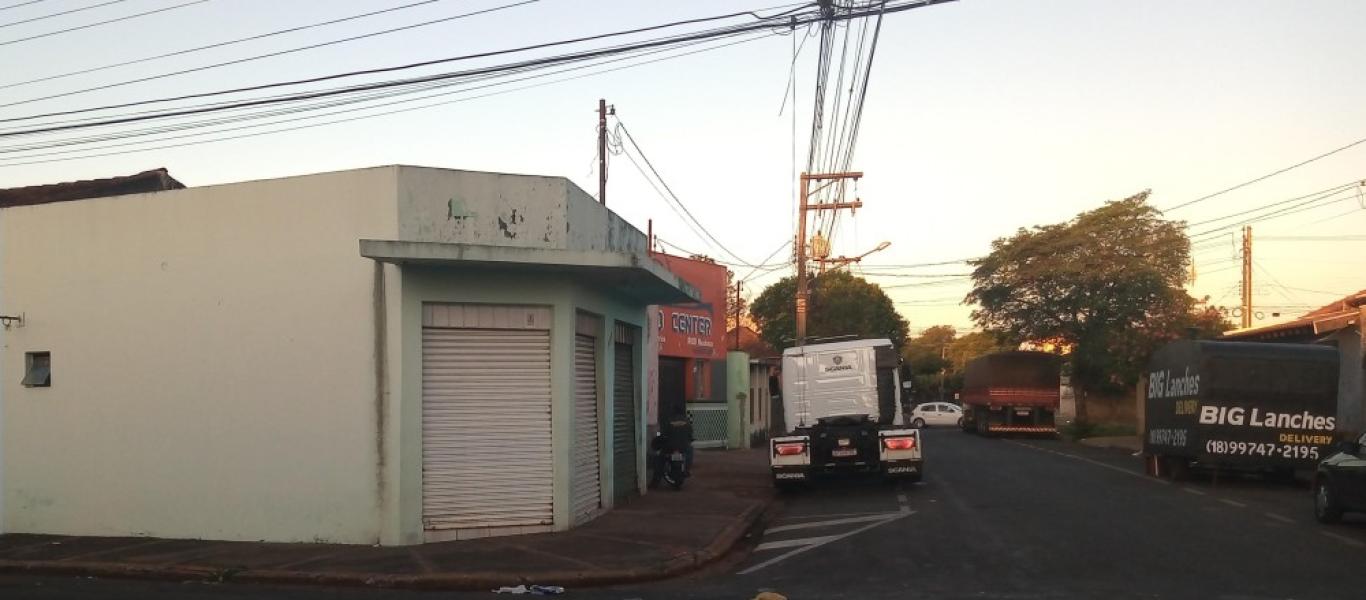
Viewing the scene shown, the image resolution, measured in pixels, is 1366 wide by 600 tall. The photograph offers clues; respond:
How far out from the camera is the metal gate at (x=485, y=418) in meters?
13.6

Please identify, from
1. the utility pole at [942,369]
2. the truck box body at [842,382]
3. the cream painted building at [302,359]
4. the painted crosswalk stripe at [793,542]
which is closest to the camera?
the cream painted building at [302,359]

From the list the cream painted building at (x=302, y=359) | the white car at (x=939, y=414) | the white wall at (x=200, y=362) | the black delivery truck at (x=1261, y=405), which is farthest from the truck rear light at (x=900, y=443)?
the white car at (x=939, y=414)

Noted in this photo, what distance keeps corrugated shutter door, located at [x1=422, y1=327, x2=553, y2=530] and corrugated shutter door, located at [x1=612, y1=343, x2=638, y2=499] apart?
2775 mm

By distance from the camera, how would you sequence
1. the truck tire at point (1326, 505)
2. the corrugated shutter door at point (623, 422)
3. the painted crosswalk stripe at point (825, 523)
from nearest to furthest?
the truck tire at point (1326, 505) < the painted crosswalk stripe at point (825, 523) < the corrugated shutter door at point (623, 422)

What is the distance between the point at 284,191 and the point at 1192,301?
38712 millimetres

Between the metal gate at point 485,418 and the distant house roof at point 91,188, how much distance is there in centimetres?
720

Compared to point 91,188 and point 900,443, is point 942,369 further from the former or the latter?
point 91,188

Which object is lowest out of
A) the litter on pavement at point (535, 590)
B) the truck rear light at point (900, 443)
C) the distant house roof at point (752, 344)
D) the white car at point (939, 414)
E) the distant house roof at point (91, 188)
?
the white car at point (939, 414)

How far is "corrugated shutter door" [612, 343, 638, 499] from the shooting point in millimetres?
17297

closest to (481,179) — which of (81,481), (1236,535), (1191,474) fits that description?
(81,481)

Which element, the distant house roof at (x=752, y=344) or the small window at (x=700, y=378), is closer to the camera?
the small window at (x=700, y=378)

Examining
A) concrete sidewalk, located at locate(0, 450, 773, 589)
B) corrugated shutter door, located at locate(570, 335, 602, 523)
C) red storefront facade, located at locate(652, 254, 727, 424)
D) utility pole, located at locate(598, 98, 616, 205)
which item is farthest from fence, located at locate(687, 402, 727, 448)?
concrete sidewalk, located at locate(0, 450, 773, 589)

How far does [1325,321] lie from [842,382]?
12.5 metres

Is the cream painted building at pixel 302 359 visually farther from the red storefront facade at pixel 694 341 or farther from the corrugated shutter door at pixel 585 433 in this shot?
the red storefront facade at pixel 694 341
